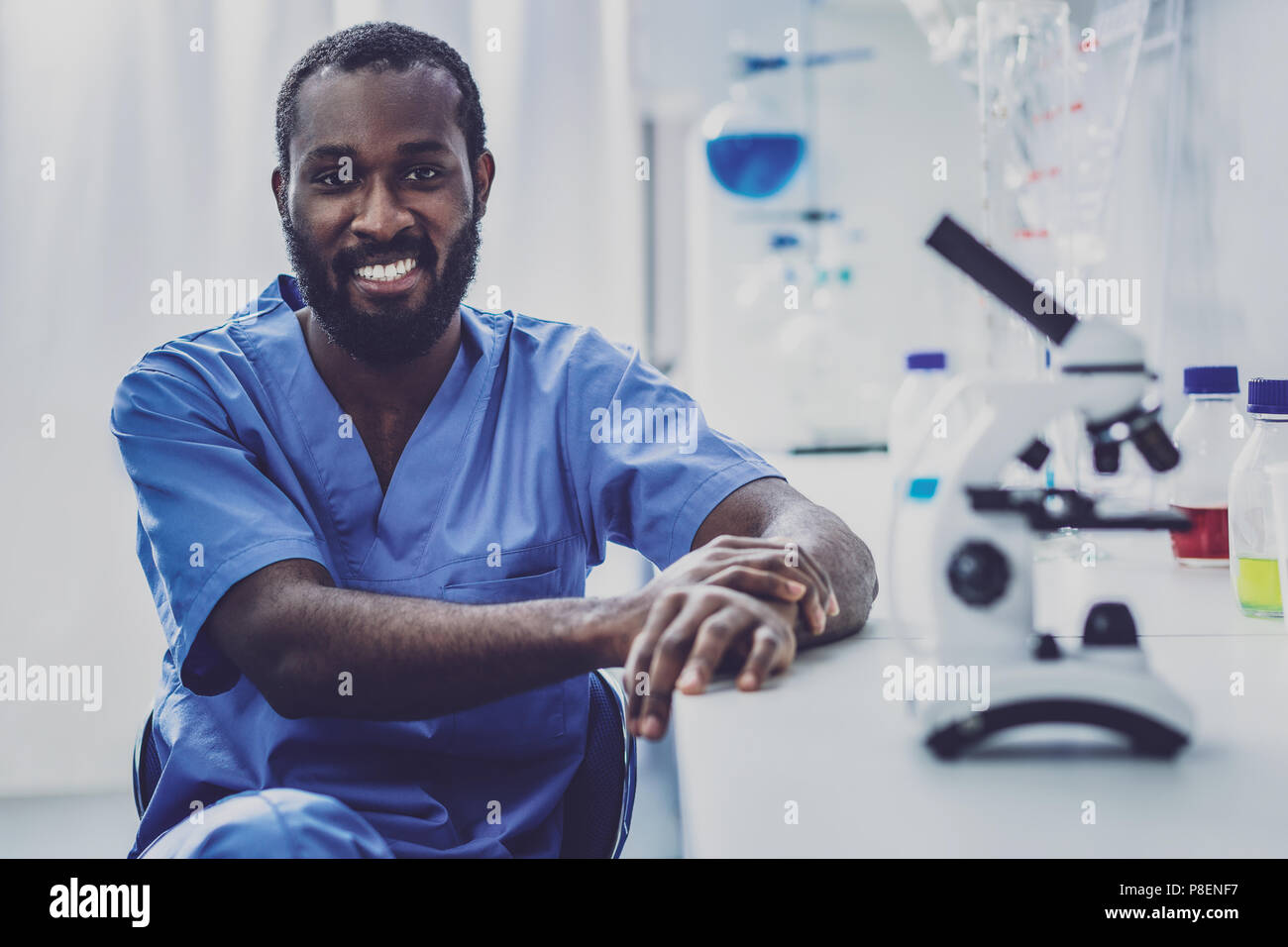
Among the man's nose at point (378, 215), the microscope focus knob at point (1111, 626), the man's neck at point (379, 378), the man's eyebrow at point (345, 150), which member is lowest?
the microscope focus knob at point (1111, 626)

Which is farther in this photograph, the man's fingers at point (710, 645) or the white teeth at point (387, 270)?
the white teeth at point (387, 270)

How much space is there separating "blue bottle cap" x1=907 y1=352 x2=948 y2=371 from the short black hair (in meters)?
0.82

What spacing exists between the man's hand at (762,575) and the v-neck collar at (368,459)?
0.34m

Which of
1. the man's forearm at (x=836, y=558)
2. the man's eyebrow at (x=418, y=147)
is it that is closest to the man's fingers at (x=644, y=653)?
the man's forearm at (x=836, y=558)

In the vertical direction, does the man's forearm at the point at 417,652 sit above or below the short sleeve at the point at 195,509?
below

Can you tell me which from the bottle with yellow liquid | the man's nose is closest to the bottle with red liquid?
the bottle with yellow liquid

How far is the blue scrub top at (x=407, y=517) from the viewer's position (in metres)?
0.92

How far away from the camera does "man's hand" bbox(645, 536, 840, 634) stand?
2.47 ft

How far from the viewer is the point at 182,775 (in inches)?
37.5

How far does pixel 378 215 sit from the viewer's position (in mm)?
1096

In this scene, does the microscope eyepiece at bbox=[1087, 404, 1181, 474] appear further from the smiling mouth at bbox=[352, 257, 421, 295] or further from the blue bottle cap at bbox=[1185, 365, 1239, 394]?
the smiling mouth at bbox=[352, 257, 421, 295]

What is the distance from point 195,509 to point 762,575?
19.9 inches

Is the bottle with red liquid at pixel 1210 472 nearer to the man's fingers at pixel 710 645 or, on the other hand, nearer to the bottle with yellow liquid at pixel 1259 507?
the bottle with yellow liquid at pixel 1259 507
